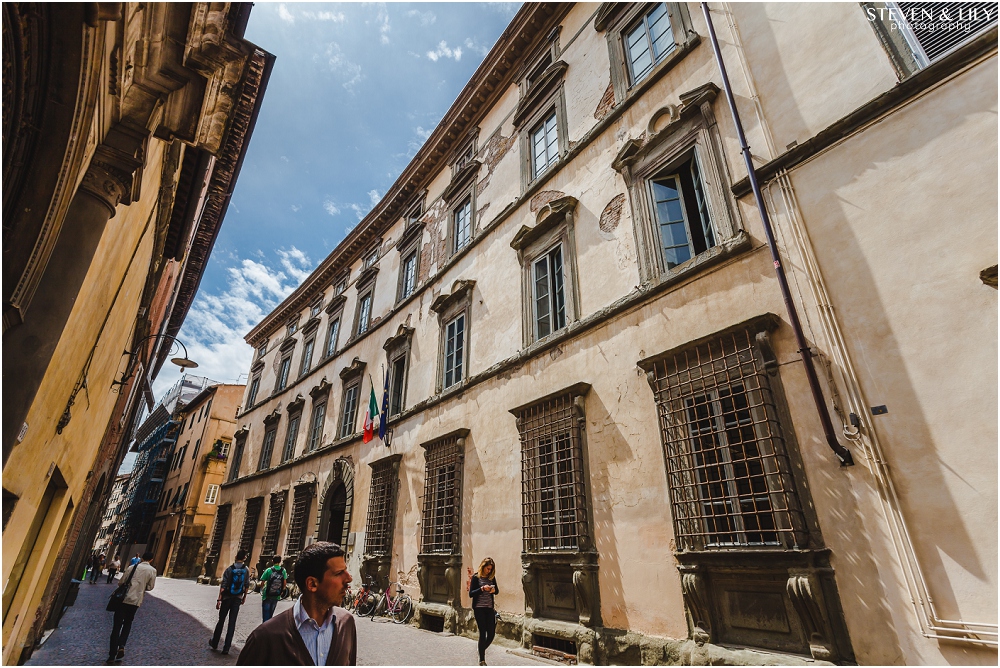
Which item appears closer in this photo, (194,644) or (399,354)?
(194,644)

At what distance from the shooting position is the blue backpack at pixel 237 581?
6.72m

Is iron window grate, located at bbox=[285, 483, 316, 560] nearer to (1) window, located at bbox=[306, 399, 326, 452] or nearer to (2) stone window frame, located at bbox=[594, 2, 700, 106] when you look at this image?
(1) window, located at bbox=[306, 399, 326, 452]

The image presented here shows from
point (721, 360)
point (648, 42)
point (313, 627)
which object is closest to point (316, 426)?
point (721, 360)

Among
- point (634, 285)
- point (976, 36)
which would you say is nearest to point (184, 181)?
point (634, 285)

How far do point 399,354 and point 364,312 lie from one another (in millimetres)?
4323

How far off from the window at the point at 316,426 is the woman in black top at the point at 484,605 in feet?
36.4

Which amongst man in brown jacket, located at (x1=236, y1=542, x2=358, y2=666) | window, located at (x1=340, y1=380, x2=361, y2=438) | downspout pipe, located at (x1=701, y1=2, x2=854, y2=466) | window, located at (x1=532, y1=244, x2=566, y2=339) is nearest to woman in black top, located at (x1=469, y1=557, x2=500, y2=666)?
window, located at (x1=532, y1=244, x2=566, y2=339)

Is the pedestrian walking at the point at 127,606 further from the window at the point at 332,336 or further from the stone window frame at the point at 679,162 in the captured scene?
the window at the point at 332,336

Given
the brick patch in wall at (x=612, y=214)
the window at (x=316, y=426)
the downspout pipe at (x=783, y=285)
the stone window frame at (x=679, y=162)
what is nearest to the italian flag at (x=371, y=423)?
the window at (x=316, y=426)

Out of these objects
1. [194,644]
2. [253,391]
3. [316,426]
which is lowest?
[194,644]

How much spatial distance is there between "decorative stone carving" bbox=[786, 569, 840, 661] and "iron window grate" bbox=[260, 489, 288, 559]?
15.8m

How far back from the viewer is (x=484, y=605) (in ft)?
20.1

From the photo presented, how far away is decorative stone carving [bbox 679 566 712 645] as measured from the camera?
16.0 ft

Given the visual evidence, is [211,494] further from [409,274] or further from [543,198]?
[543,198]
